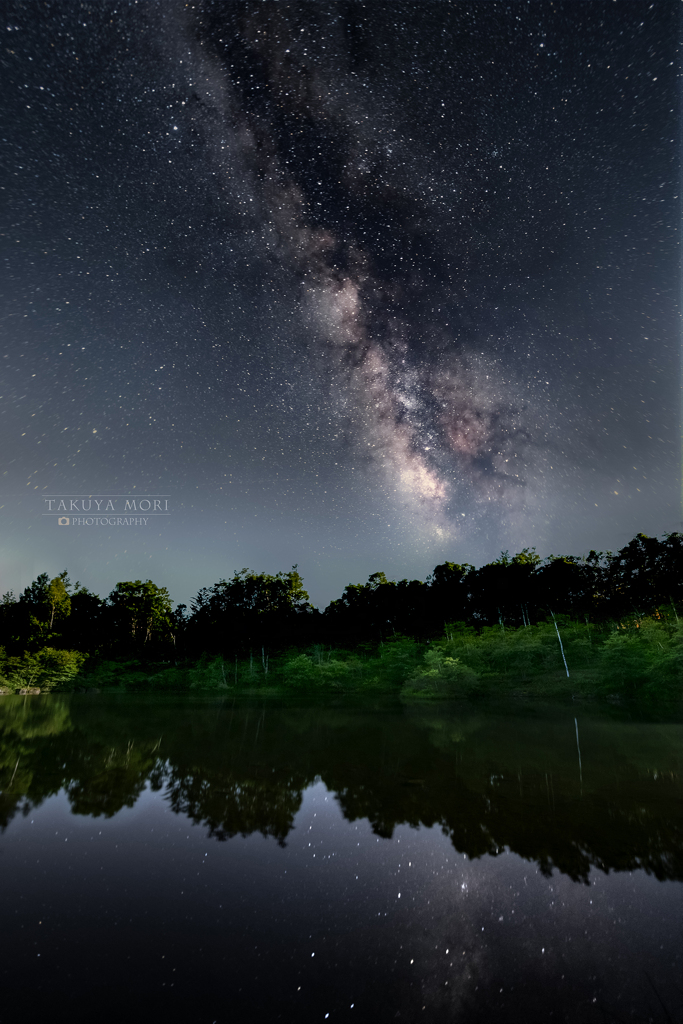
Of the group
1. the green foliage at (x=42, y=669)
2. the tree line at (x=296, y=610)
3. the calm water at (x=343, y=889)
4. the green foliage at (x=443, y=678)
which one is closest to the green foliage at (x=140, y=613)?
the tree line at (x=296, y=610)

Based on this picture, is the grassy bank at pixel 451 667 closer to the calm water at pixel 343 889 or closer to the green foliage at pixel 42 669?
the green foliage at pixel 42 669

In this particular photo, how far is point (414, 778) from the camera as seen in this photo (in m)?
9.63

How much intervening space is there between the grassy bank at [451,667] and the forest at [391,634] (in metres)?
0.10

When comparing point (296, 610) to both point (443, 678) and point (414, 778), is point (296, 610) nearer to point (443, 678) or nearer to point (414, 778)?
point (443, 678)

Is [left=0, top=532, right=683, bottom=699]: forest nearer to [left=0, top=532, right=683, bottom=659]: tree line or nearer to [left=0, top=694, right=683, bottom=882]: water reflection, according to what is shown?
[left=0, top=532, right=683, bottom=659]: tree line

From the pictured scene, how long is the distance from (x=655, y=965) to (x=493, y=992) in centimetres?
152

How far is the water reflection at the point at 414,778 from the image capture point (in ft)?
21.3

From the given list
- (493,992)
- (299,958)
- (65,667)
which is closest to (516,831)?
(493,992)

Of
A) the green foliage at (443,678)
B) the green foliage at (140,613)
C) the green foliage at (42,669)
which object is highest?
the green foliage at (140,613)

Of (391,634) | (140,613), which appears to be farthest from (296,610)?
(140,613)

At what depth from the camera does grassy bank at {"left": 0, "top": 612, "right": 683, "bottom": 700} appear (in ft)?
83.0

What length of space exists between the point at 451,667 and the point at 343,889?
85.1 ft

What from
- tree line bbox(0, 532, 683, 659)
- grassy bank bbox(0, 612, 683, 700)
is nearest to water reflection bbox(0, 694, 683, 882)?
grassy bank bbox(0, 612, 683, 700)

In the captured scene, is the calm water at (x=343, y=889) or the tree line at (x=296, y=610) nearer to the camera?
the calm water at (x=343, y=889)
